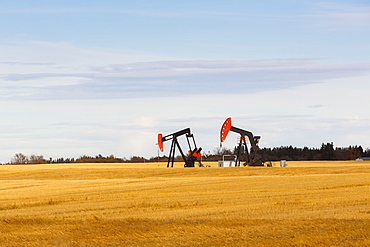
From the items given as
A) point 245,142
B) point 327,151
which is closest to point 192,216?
point 245,142

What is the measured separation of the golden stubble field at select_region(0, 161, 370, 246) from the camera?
1759cm

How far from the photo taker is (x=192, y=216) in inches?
898

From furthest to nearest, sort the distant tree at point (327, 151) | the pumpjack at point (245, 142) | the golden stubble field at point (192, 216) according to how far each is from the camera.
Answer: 1. the distant tree at point (327, 151)
2. the pumpjack at point (245, 142)
3. the golden stubble field at point (192, 216)

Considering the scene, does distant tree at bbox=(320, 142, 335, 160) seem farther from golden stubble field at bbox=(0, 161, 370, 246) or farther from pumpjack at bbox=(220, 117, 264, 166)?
golden stubble field at bbox=(0, 161, 370, 246)

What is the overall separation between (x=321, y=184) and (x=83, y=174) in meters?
29.6

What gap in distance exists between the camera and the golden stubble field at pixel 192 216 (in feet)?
57.7

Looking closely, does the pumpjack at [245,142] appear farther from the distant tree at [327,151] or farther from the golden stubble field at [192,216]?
the distant tree at [327,151]

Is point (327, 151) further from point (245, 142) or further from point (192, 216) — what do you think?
point (192, 216)

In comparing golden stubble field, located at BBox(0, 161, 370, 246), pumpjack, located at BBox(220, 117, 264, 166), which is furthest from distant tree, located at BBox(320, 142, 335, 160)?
golden stubble field, located at BBox(0, 161, 370, 246)

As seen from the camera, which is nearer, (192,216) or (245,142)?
(192,216)

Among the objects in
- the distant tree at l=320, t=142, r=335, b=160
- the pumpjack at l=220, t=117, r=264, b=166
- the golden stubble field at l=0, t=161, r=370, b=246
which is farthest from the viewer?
the distant tree at l=320, t=142, r=335, b=160

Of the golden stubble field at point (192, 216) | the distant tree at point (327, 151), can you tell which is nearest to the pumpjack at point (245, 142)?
the golden stubble field at point (192, 216)

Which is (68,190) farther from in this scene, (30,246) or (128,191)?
(30,246)

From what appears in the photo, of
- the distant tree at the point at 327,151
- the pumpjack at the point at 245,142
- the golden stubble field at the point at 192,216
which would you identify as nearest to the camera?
the golden stubble field at the point at 192,216
